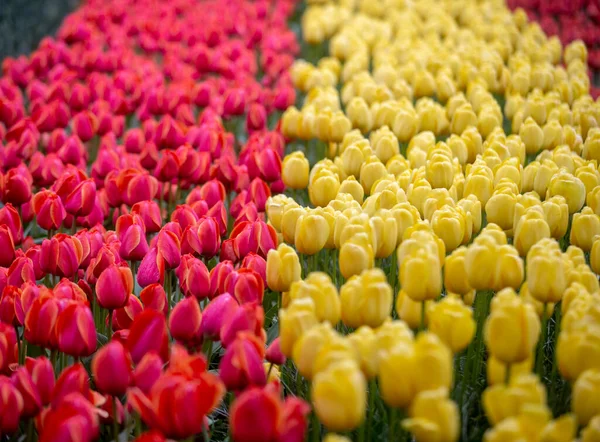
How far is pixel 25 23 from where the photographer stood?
6887 millimetres

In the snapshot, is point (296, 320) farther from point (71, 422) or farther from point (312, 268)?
point (312, 268)

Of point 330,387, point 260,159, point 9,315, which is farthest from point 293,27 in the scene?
point 330,387

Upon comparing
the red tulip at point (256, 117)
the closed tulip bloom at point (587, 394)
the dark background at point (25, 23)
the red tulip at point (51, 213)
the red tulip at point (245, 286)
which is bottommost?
the closed tulip bloom at point (587, 394)

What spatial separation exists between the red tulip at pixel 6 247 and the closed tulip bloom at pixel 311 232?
89 centimetres

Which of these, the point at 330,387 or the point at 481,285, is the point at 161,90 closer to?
the point at 481,285

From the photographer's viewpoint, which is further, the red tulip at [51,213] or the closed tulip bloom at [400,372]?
the red tulip at [51,213]

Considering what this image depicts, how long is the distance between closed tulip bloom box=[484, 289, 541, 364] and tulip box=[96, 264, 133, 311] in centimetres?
102

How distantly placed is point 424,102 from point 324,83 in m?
1.07

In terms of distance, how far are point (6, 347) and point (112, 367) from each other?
337mm

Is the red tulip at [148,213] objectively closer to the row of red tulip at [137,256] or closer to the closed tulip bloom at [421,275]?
the row of red tulip at [137,256]

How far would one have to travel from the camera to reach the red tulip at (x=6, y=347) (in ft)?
6.06

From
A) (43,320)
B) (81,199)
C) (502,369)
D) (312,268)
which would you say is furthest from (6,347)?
(502,369)

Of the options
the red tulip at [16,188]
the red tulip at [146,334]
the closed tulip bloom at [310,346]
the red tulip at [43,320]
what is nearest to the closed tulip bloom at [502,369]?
the closed tulip bloom at [310,346]

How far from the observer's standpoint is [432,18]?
6.08 meters
